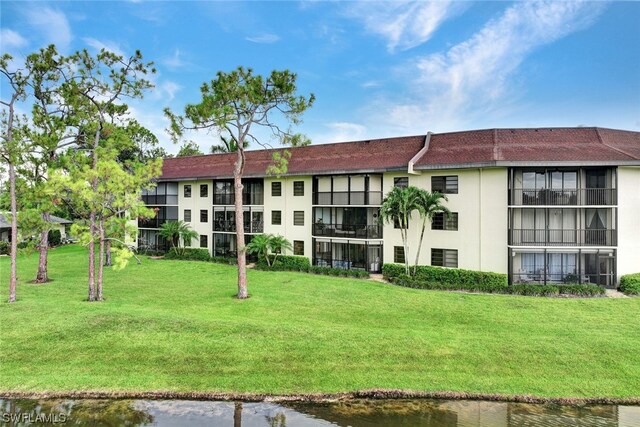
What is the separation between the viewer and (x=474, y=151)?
945 inches

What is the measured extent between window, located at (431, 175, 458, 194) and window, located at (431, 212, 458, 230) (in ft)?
4.66

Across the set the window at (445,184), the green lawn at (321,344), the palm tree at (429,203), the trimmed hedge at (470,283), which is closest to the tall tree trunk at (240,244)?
the green lawn at (321,344)

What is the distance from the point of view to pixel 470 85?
26.7 m

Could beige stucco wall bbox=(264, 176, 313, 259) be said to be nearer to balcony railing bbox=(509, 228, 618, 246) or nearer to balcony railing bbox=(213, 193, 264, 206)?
balcony railing bbox=(213, 193, 264, 206)

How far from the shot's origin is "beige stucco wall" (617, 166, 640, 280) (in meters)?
21.2

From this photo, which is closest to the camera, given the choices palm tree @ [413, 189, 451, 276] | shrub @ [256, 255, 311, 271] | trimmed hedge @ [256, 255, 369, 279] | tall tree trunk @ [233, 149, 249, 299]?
tall tree trunk @ [233, 149, 249, 299]

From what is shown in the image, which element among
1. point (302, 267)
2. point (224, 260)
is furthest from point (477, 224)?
point (224, 260)

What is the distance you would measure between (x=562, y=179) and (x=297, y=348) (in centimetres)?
1846

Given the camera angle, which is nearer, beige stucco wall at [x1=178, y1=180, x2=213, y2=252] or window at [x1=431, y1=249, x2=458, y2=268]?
window at [x1=431, y1=249, x2=458, y2=268]

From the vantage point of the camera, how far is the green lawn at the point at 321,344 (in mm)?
10695

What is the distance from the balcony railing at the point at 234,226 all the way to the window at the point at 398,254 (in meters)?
11.3

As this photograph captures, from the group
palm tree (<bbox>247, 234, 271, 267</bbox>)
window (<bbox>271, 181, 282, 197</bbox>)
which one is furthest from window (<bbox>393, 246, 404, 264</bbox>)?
window (<bbox>271, 181, 282, 197</bbox>)

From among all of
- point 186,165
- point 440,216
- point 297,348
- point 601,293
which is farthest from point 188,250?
point 601,293

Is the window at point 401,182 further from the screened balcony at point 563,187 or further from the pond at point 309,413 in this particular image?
the pond at point 309,413
